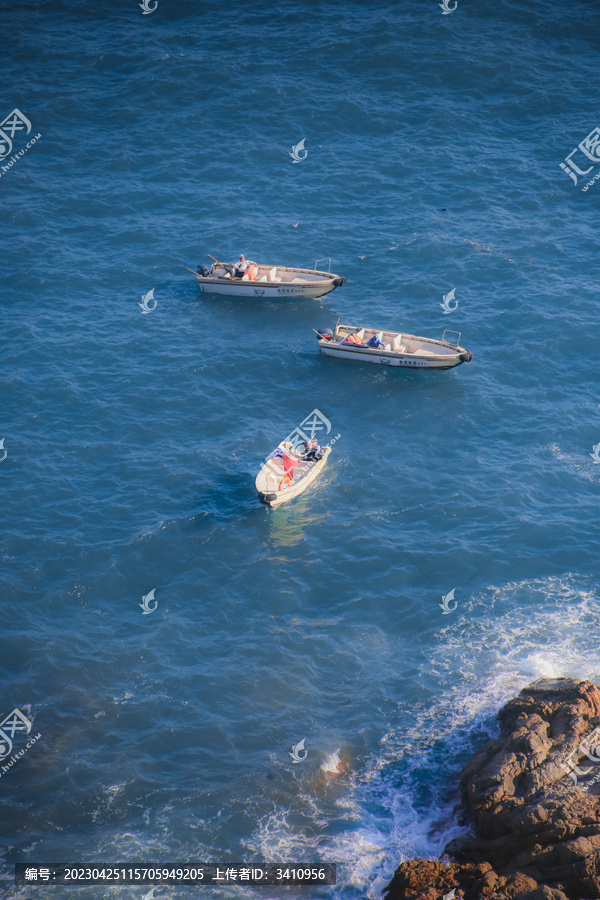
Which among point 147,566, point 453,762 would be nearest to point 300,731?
point 453,762

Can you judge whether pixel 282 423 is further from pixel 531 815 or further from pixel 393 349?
pixel 531 815

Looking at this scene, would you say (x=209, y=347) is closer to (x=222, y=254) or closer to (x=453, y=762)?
(x=222, y=254)

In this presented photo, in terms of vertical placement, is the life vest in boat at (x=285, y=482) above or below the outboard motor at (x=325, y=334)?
→ below

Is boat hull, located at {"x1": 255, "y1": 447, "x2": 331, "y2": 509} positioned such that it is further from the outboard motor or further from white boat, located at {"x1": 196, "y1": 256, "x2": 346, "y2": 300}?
white boat, located at {"x1": 196, "y1": 256, "x2": 346, "y2": 300}

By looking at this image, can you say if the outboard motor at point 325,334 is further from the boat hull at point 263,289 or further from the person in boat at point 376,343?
the boat hull at point 263,289
